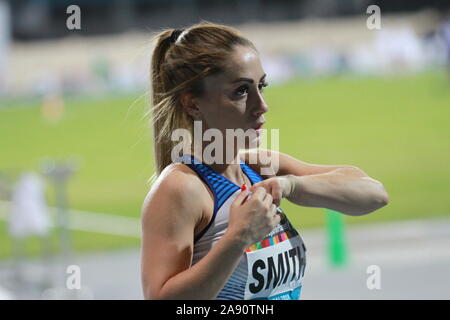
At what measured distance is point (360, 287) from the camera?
19.4 ft

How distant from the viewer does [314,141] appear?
17.0 metres

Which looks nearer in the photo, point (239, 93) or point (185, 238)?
point (185, 238)

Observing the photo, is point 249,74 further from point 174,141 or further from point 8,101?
point 8,101

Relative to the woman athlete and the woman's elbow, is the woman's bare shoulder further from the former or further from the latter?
the woman's elbow

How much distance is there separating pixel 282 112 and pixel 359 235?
13856 millimetres

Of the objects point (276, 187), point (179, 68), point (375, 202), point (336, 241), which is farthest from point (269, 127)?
point (276, 187)

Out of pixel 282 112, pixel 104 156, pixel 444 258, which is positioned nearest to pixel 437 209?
pixel 444 258

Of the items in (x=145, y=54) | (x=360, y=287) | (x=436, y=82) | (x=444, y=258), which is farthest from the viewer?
(x=436, y=82)

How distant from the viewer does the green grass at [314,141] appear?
35.2 ft

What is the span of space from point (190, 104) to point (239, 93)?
0.14m

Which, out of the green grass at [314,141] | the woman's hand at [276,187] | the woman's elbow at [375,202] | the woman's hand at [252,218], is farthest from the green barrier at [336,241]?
the woman's hand at [252,218]

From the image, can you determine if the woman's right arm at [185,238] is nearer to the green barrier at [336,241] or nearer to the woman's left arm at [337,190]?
the woman's left arm at [337,190]

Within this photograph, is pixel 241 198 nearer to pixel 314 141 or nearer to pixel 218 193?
pixel 218 193

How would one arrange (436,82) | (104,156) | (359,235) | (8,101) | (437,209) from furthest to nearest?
(8,101), (436,82), (104,156), (437,209), (359,235)
